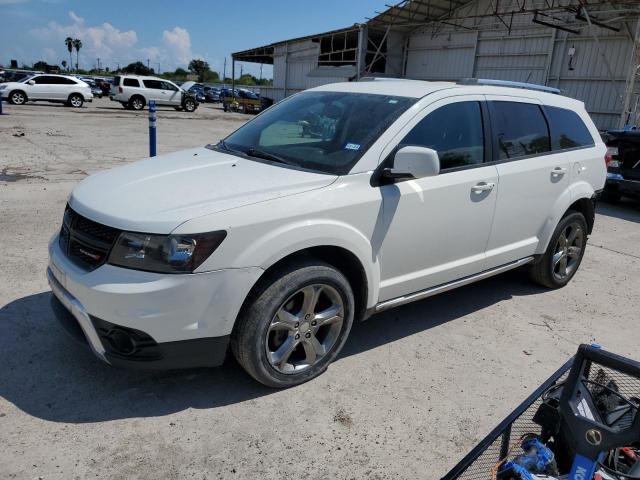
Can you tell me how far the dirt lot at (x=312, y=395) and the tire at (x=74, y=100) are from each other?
27307mm

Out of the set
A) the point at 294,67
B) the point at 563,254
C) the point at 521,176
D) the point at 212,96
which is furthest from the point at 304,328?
the point at 212,96

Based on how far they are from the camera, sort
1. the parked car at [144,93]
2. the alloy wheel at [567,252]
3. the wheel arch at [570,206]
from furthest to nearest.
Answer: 1. the parked car at [144,93]
2. the alloy wheel at [567,252]
3. the wheel arch at [570,206]

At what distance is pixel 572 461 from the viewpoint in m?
1.94

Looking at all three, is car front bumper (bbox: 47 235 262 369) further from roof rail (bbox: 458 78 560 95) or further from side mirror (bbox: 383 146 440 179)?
roof rail (bbox: 458 78 560 95)

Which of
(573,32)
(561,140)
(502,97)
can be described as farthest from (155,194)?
(573,32)

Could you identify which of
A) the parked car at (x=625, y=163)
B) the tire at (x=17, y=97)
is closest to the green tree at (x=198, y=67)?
the tire at (x=17, y=97)

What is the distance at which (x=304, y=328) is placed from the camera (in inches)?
126

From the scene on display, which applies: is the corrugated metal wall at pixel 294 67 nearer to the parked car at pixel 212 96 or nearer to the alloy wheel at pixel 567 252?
the parked car at pixel 212 96

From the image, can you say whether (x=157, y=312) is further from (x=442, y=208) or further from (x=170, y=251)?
(x=442, y=208)

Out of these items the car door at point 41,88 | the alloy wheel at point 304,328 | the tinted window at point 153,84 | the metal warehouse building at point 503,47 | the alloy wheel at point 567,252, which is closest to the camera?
the alloy wheel at point 304,328

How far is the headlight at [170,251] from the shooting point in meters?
2.69

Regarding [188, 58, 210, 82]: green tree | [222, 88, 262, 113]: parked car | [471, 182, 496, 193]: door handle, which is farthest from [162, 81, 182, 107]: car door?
[188, 58, 210, 82]: green tree

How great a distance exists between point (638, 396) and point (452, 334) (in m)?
1.88

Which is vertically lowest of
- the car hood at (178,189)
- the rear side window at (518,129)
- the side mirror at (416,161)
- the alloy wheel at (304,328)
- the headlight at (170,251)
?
the alloy wheel at (304,328)
